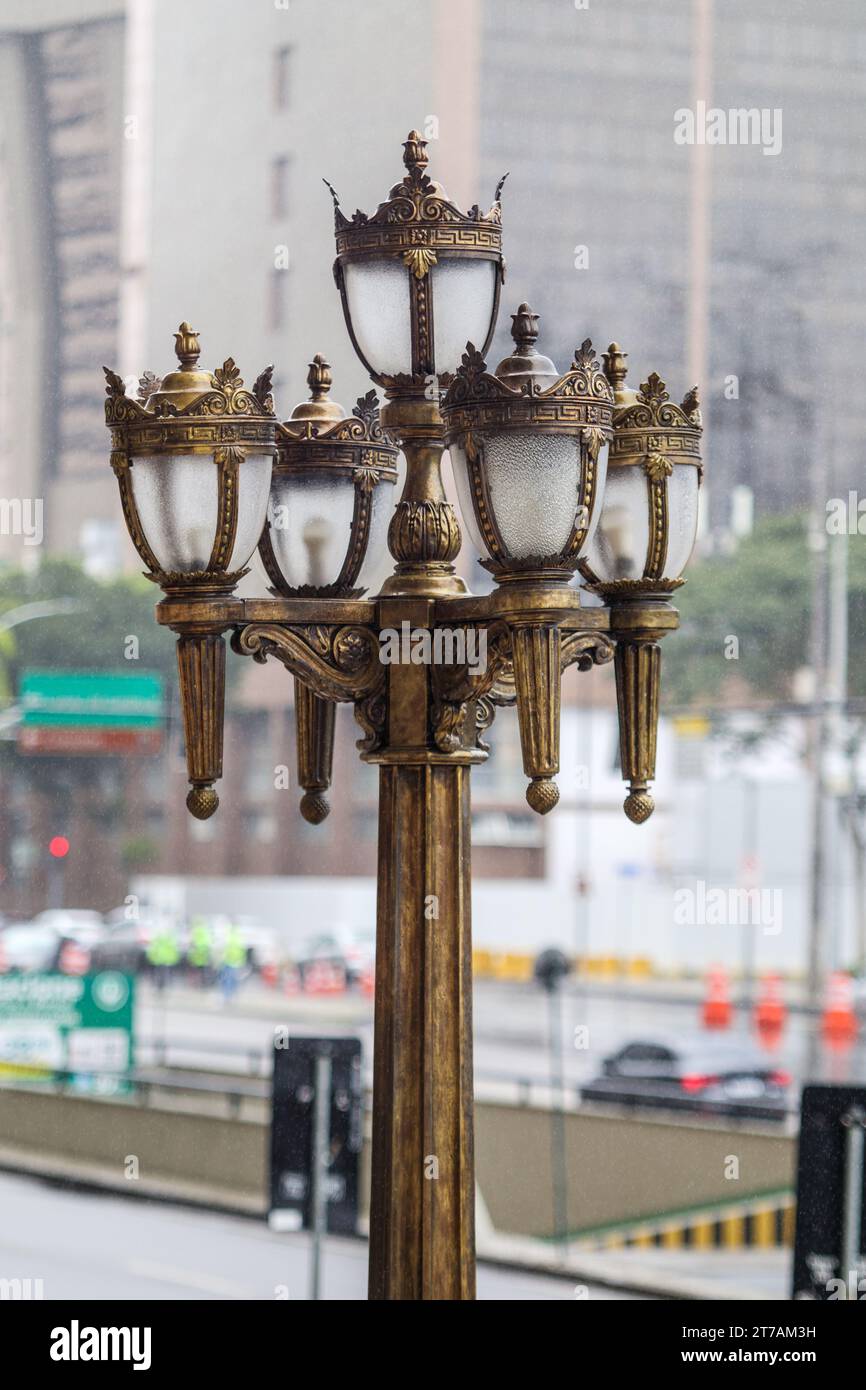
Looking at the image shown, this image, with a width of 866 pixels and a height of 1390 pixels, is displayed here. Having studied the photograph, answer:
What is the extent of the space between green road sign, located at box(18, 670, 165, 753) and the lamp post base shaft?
9643 millimetres

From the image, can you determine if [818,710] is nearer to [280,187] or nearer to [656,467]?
[280,187]

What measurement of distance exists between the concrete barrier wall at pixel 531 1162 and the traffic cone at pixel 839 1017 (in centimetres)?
496

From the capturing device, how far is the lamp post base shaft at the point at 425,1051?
1844 millimetres

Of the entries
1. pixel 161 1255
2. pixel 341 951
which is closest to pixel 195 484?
pixel 161 1255

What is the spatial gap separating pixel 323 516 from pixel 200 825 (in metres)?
13.2

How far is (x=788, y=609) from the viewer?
581 inches

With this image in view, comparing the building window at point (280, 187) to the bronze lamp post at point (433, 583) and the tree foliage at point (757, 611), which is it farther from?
the bronze lamp post at point (433, 583)

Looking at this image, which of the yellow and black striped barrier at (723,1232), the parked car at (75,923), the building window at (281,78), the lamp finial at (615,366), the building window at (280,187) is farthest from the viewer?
the parked car at (75,923)

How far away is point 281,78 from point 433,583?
36.6ft

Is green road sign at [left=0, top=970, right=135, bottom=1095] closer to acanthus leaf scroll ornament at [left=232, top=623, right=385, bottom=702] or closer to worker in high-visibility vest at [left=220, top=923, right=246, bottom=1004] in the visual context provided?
worker in high-visibility vest at [left=220, top=923, right=246, bottom=1004]

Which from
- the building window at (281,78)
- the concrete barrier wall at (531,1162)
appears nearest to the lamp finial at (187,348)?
the concrete barrier wall at (531,1162)

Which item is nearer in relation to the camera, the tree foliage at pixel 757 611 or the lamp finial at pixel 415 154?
the lamp finial at pixel 415 154

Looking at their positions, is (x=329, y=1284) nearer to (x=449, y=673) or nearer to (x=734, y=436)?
(x=449, y=673)
